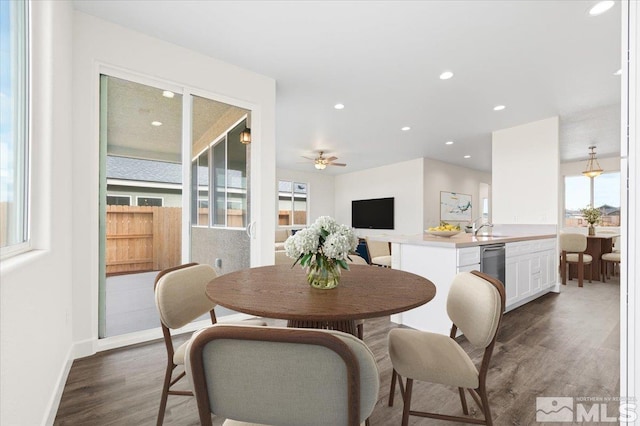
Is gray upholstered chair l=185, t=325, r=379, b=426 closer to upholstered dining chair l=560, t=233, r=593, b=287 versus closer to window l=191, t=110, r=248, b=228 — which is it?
window l=191, t=110, r=248, b=228

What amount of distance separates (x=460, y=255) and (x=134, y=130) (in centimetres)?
324

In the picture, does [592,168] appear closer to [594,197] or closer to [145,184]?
[594,197]

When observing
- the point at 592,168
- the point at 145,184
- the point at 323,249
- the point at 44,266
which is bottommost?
the point at 44,266

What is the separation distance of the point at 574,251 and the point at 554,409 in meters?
4.36

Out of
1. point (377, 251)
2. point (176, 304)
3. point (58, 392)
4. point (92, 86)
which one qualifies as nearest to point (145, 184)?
point (92, 86)

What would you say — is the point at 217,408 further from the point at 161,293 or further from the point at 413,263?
the point at 413,263

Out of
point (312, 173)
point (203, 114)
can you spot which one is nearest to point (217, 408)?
point (203, 114)

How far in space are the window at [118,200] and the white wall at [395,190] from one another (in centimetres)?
643

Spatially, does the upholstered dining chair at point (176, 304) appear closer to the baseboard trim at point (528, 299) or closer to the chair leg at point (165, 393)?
the chair leg at point (165, 393)

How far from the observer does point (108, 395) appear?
5.76ft

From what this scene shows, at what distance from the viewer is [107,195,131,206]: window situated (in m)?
2.42

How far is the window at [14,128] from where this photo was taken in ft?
3.80

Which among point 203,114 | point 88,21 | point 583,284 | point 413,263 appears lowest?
point 583,284

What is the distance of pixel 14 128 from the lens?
51.1 inches
